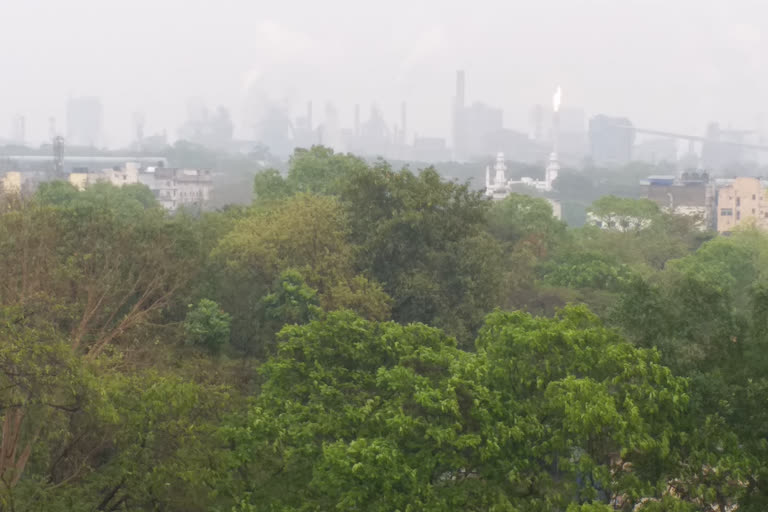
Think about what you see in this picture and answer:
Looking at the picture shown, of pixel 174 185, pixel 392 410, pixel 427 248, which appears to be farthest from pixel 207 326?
pixel 174 185

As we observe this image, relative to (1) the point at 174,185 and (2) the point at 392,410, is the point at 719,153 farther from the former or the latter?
(2) the point at 392,410

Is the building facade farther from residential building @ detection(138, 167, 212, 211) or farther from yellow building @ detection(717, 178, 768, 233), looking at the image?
residential building @ detection(138, 167, 212, 211)

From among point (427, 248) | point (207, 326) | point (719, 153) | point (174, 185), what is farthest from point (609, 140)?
point (207, 326)

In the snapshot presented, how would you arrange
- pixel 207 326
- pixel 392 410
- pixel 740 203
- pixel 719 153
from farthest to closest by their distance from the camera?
1. pixel 719 153
2. pixel 740 203
3. pixel 207 326
4. pixel 392 410

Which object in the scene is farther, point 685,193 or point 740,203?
point 685,193

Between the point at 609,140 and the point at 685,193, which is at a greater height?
the point at 609,140

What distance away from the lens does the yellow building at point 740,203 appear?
72.2 meters

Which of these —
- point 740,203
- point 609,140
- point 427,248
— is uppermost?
point 609,140

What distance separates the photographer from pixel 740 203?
72938 mm

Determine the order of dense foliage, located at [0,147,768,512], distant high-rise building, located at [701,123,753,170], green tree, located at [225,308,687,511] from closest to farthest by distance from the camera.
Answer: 1. green tree, located at [225,308,687,511]
2. dense foliage, located at [0,147,768,512]
3. distant high-rise building, located at [701,123,753,170]

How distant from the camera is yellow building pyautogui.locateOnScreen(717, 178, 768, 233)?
72.2m

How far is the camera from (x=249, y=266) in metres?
23.8

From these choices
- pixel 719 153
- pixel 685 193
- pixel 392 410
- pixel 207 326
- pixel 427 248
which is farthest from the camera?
pixel 719 153

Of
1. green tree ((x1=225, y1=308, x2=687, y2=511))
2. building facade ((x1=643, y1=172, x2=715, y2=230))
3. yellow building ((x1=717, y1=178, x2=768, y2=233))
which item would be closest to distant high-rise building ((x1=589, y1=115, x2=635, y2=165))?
building facade ((x1=643, y1=172, x2=715, y2=230))
